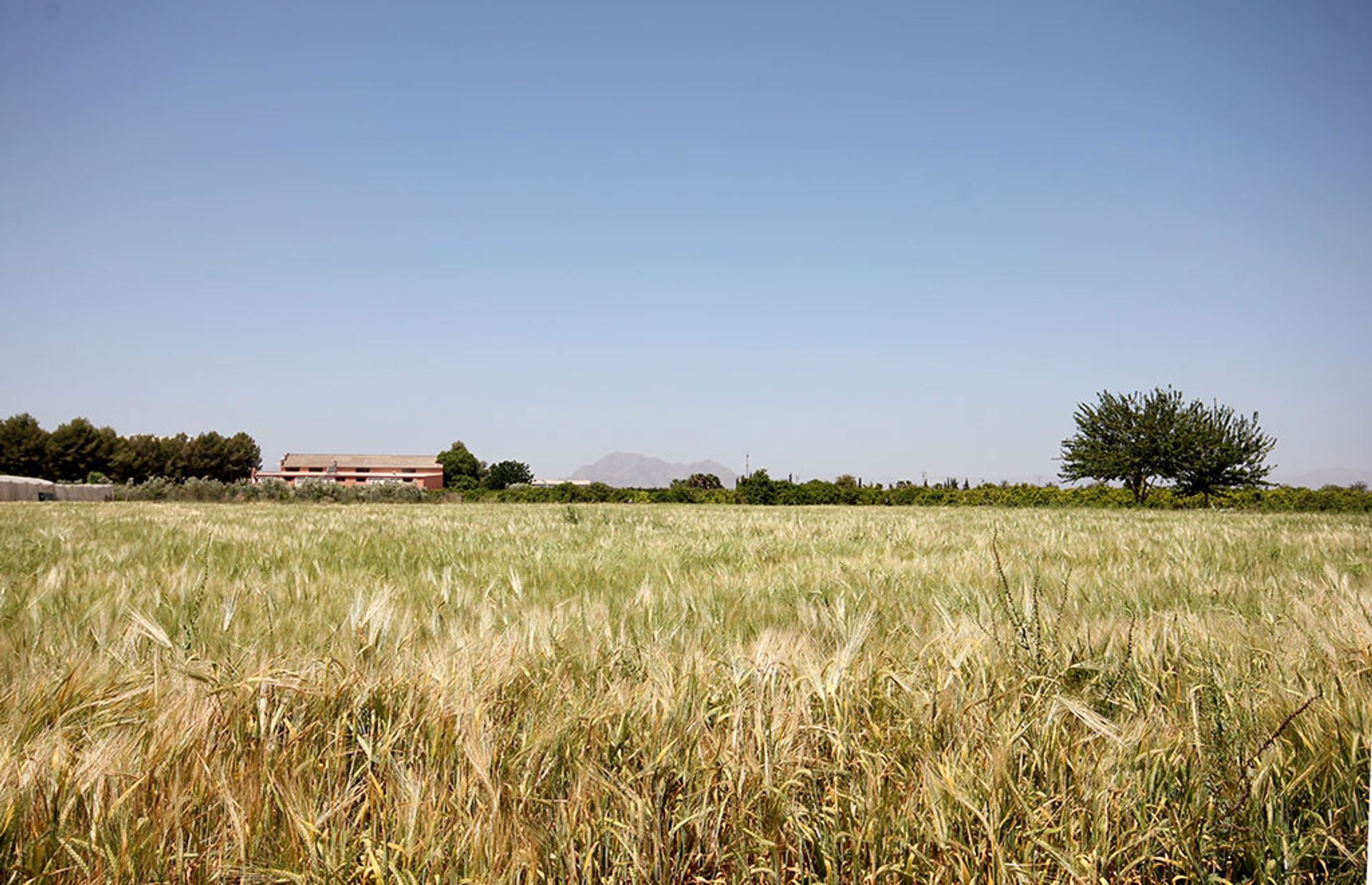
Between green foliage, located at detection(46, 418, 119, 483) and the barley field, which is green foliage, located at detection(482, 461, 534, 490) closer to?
green foliage, located at detection(46, 418, 119, 483)

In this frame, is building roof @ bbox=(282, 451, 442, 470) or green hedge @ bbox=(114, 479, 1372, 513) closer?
green hedge @ bbox=(114, 479, 1372, 513)

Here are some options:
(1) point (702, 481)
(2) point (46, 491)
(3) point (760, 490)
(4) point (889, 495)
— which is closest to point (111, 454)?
(2) point (46, 491)

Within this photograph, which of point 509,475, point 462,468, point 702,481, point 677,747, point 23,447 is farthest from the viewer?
point 462,468

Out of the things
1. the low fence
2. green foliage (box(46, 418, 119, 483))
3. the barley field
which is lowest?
the low fence

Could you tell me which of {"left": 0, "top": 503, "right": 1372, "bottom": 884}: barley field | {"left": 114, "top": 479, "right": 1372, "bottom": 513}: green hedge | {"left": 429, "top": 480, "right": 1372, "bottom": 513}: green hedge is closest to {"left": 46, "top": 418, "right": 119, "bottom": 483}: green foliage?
{"left": 114, "top": 479, "right": 1372, "bottom": 513}: green hedge

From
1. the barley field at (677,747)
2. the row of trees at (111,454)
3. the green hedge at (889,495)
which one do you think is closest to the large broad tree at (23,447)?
the row of trees at (111,454)

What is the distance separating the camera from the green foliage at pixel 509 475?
94062 millimetres

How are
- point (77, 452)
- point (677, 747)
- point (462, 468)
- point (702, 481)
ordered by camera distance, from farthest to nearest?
point (462, 468) → point (77, 452) → point (702, 481) → point (677, 747)

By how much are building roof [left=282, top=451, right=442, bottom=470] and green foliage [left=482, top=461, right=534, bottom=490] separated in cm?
4503

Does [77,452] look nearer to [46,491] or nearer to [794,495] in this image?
[46,491]

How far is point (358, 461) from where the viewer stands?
13925 cm

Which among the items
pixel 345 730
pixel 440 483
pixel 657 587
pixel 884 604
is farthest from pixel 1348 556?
pixel 440 483

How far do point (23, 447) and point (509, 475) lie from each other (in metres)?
53.0

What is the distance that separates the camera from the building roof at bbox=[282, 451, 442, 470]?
137125 mm
